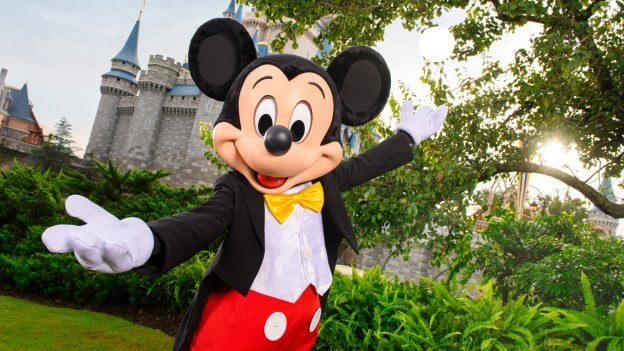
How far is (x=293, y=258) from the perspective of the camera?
1.96 meters

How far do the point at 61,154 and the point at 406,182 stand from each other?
33.7 meters

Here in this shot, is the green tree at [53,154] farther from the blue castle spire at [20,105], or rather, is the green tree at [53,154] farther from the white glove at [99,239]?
the white glove at [99,239]

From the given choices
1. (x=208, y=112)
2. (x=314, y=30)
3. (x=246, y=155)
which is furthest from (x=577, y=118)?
(x=314, y=30)

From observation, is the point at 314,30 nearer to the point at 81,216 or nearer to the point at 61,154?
the point at 61,154

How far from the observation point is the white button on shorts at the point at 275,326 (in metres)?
1.86

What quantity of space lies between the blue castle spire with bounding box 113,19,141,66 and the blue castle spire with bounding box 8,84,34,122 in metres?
13.7

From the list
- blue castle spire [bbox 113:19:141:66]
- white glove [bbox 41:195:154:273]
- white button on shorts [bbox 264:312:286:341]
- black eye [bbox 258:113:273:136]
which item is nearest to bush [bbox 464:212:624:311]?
white button on shorts [bbox 264:312:286:341]

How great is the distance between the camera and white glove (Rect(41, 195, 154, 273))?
47.4 inches

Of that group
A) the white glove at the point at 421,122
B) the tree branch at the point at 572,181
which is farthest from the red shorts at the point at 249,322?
the tree branch at the point at 572,181

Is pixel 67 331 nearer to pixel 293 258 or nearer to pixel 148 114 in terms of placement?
pixel 293 258

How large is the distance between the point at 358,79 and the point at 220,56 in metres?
0.77

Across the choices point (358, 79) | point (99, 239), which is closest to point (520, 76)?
point (358, 79)

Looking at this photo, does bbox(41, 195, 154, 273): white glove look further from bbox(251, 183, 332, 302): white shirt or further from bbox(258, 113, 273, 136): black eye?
bbox(258, 113, 273, 136): black eye

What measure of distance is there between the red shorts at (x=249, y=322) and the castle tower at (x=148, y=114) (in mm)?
31696
